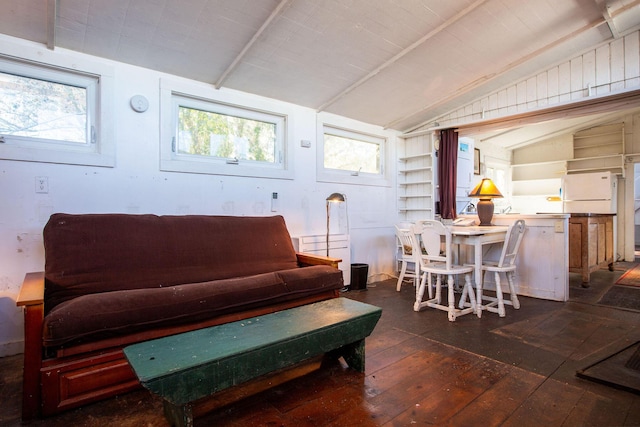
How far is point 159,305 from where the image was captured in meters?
1.82

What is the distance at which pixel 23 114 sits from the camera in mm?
2387

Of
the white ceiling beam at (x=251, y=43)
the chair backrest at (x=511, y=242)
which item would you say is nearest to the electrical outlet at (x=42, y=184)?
the white ceiling beam at (x=251, y=43)

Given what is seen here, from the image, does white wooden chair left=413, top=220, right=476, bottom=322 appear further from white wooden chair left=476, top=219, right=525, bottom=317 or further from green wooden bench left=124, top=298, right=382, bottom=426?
green wooden bench left=124, top=298, right=382, bottom=426

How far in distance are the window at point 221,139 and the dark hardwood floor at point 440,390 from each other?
Answer: 6.31 ft

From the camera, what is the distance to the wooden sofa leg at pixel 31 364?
58.9 inches

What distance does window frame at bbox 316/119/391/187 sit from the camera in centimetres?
402

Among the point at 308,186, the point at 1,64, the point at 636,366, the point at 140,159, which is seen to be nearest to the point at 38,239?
the point at 140,159

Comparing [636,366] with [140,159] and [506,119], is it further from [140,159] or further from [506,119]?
[140,159]

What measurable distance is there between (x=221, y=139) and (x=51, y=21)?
1.50 meters

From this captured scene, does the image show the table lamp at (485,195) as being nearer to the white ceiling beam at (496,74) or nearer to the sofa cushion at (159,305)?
the white ceiling beam at (496,74)

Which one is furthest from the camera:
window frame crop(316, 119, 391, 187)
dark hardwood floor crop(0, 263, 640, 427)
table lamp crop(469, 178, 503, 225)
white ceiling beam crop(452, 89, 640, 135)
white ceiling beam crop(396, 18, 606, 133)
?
window frame crop(316, 119, 391, 187)

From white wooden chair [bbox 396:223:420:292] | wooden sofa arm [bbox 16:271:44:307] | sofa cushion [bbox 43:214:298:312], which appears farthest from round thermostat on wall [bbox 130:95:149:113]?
white wooden chair [bbox 396:223:420:292]

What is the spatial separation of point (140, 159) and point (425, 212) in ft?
12.4

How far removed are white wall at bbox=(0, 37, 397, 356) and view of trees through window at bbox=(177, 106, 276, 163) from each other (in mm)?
224
